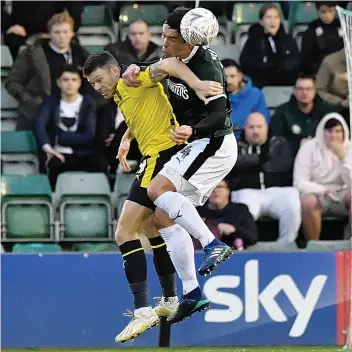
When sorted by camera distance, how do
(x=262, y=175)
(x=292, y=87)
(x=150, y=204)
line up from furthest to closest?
(x=292, y=87), (x=262, y=175), (x=150, y=204)

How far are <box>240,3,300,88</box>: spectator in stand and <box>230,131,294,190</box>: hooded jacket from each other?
109 centimetres

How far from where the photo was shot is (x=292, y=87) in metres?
15.4

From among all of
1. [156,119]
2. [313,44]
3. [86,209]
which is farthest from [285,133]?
[156,119]

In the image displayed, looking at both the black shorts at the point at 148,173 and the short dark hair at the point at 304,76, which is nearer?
the black shorts at the point at 148,173

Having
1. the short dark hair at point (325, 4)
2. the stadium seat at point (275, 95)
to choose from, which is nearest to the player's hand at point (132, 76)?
the stadium seat at point (275, 95)

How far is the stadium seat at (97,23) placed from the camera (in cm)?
1600

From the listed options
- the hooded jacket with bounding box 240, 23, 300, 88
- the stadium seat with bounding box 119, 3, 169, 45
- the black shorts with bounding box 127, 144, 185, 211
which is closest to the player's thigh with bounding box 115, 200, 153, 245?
the black shorts with bounding box 127, 144, 185, 211

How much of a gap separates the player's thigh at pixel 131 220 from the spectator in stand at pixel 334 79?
5.28m

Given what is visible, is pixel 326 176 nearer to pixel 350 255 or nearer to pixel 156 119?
pixel 350 255

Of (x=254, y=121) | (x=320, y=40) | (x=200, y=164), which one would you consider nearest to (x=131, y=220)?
(x=200, y=164)

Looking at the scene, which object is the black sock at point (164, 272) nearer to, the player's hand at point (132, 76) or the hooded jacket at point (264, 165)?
the player's hand at point (132, 76)

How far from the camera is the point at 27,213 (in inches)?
558

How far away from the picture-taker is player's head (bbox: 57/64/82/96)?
47.9 ft

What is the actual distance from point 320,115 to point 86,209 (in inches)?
112
